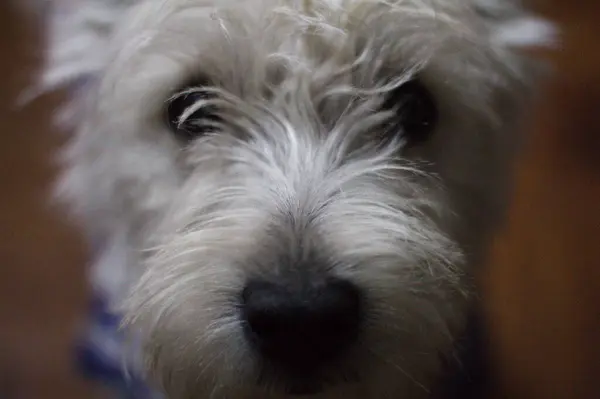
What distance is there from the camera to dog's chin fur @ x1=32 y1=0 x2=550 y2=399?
884mm

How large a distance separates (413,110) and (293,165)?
195 mm

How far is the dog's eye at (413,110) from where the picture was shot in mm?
1064

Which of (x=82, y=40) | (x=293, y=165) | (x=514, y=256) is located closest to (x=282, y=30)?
(x=293, y=165)

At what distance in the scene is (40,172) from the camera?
1897 mm

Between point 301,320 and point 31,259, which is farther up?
point 31,259

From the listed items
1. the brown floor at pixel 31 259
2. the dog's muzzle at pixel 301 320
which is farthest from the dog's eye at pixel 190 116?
the brown floor at pixel 31 259

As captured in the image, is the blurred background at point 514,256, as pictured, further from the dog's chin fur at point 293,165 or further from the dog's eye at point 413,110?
the dog's eye at point 413,110

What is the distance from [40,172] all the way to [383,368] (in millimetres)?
1222

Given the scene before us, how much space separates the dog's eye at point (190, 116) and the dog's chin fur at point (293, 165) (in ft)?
0.05

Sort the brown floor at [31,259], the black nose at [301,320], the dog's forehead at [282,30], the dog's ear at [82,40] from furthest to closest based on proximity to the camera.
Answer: the brown floor at [31,259]
the dog's ear at [82,40]
the dog's forehead at [282,30]
the black nose at [301,320]

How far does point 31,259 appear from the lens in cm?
177

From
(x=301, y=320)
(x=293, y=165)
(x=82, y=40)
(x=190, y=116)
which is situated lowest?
(x=301, y=320)

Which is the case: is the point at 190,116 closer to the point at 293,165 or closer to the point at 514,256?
the point at 293,165

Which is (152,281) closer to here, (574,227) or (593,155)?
(574,227)
